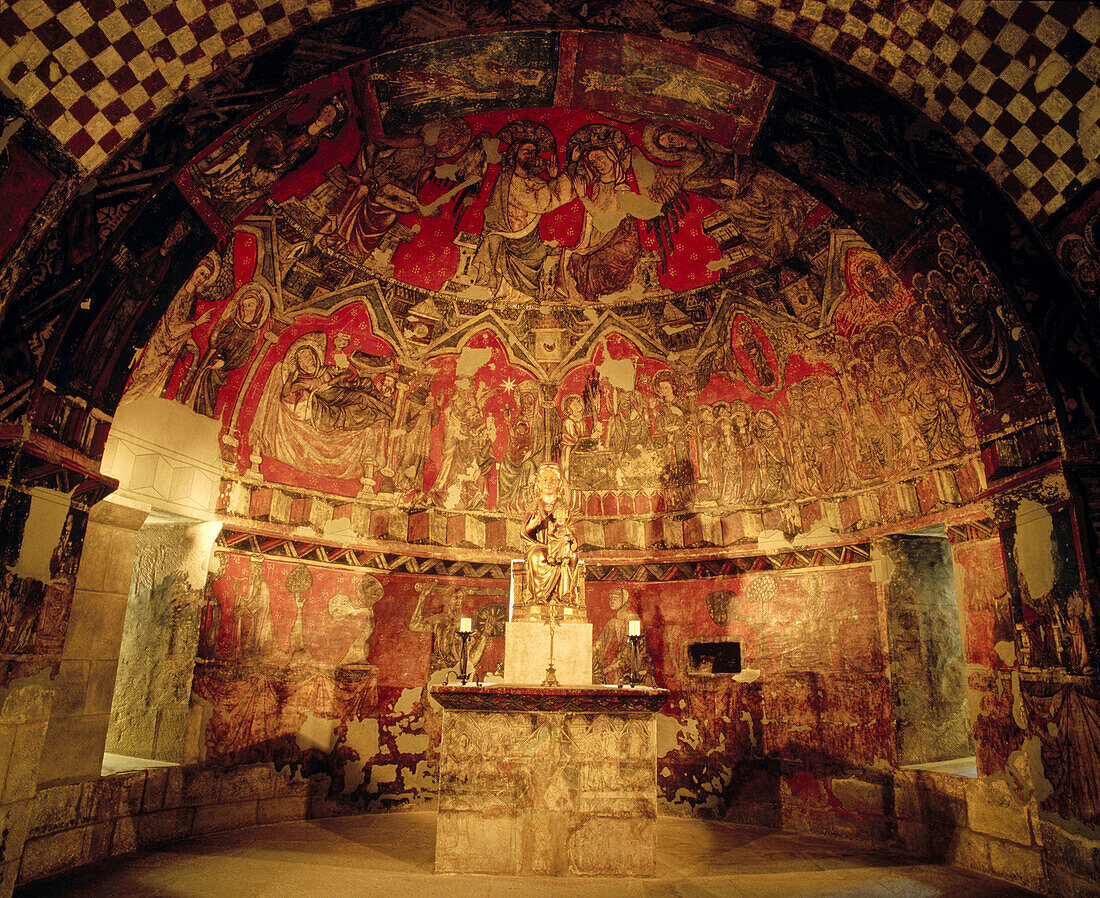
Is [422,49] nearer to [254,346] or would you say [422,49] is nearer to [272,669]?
[254,346]

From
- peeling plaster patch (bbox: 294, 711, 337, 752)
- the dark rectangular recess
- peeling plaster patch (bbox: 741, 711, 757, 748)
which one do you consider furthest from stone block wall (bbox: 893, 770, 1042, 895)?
peeling plaster patch (bbox: 294, 711, 337, 752)

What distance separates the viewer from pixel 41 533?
19.5ft

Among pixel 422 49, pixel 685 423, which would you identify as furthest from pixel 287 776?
pixel 422 49

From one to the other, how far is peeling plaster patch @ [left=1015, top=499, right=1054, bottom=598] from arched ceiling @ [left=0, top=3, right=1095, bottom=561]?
0.52 meters

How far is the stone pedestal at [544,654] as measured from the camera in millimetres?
7879

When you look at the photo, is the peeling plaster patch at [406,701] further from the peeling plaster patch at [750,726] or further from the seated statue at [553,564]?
the peeling plaster patch at [750,726]

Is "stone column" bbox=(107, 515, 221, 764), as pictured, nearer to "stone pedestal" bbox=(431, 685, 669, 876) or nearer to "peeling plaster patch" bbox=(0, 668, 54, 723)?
"peeling plaster patch" bbox=(0, 668, 54, 723)

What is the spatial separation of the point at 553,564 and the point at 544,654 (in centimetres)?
105

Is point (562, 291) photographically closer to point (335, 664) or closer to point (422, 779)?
point (335, 664)

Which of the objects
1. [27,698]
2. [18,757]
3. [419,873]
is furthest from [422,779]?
[27,698]

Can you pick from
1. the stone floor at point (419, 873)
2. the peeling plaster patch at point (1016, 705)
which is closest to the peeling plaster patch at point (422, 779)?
the stone floor at point (419, 873)

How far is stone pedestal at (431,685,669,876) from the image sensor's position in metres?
6.76

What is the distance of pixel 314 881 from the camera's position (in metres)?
6.52

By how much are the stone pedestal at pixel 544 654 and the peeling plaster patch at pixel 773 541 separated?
160 inches
